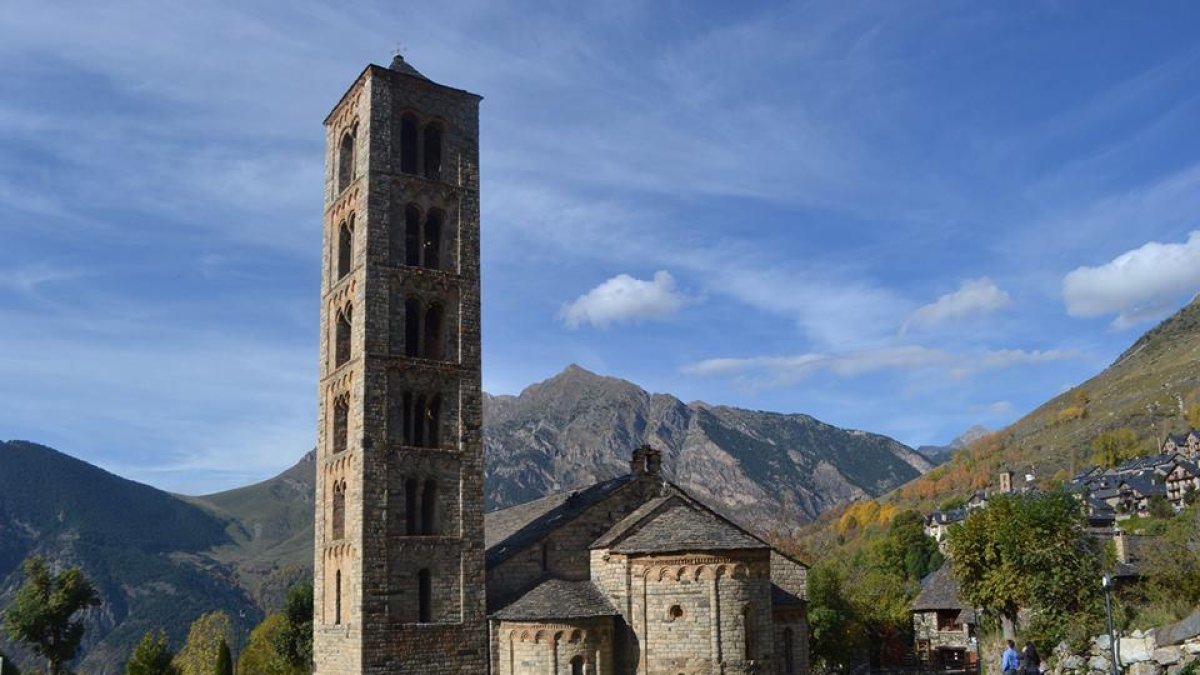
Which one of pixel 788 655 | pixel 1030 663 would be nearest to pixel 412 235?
pixel 788 655

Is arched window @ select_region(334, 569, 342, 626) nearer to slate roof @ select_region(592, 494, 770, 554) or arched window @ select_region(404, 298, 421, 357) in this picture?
arched window @ select_region(404, 298, 421, 357)

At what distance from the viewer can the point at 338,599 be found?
110 ft

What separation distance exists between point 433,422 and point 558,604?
752 centimetres

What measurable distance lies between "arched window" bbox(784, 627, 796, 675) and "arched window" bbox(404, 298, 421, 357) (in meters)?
17.7

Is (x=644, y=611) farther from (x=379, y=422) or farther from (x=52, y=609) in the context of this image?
(x=52, y=609)

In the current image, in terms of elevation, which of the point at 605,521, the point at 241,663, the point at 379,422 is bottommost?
the point at 241,663

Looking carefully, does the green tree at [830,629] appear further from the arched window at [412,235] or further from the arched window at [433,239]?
the arched window at [412,235]

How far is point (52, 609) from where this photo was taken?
175ft

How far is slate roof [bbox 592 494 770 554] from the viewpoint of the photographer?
3262 centimetres

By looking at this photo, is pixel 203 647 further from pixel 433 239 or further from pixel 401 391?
pixel 433 239

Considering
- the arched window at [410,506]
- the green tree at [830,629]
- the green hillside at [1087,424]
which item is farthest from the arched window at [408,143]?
the green hillside at [1087,424]

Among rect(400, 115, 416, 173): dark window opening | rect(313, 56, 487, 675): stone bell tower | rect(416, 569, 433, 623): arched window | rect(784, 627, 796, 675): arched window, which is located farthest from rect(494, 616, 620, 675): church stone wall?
rect(400, 115, 416, 173): dark window opening

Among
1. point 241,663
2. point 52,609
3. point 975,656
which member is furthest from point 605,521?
point 241,663

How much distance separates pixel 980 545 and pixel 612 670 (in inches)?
692
